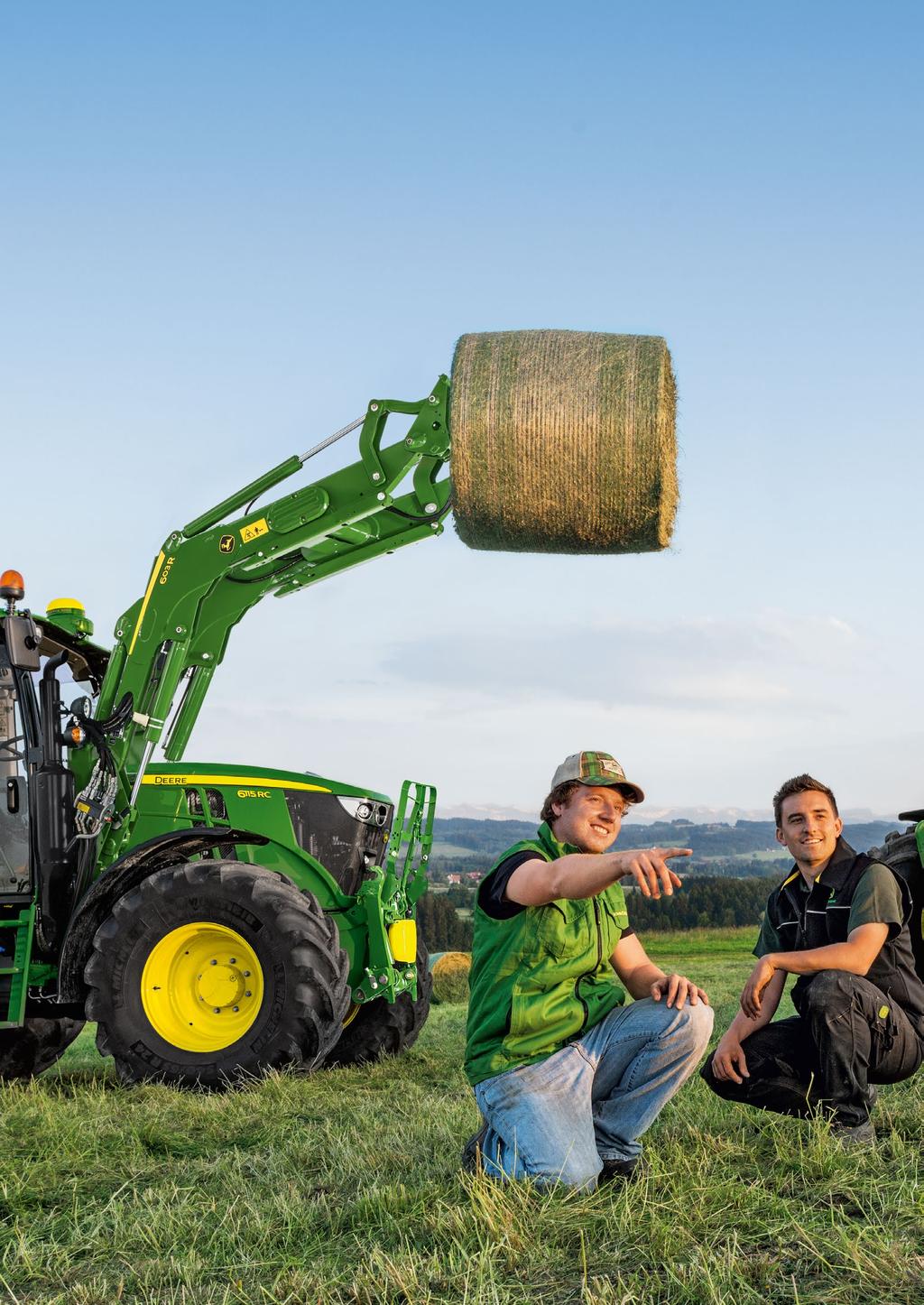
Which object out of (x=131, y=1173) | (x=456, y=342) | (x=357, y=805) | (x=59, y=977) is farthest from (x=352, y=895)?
(x=456, y=342)

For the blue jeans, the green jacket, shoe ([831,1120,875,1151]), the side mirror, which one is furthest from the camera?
the side mirror

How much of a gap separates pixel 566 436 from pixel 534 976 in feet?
10.4

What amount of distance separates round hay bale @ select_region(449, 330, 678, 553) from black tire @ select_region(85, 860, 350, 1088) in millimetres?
2531

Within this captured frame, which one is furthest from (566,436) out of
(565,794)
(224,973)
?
(224,973)

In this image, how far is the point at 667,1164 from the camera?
13.8 ft

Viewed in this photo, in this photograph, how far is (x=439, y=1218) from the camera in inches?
145

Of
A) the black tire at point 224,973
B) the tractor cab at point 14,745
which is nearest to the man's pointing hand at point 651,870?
the black tire at point 224,973

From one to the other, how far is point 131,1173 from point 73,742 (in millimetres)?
3461

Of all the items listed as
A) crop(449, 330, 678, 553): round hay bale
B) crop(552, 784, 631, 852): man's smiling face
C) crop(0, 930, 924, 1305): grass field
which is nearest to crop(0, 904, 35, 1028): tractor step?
crop(0, 930, 924, 1305): grass field

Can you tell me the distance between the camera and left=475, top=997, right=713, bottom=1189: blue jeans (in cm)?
396

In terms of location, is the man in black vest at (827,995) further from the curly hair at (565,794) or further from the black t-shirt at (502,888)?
the black t-shirt at (502,888)

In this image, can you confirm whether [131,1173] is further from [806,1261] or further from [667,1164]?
[806,1261]

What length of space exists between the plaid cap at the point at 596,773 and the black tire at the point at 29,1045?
18.1 ft

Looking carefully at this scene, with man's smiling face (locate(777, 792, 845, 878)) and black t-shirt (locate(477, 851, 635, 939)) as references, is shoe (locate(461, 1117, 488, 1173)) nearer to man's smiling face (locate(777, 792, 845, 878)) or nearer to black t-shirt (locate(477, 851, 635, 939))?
black t-shirt (locate(477, 851, 635, 939))
